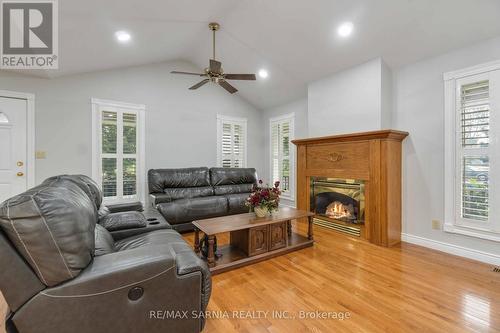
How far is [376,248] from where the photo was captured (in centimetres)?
311

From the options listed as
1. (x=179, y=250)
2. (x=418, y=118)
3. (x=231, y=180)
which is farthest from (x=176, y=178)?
(x=418, y=118)

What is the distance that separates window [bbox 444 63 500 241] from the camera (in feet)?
8.45

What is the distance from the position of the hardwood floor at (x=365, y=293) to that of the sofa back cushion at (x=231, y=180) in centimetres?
233

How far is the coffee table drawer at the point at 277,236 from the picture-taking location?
288cm

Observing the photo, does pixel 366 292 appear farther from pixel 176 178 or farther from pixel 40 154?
pixel 40 154

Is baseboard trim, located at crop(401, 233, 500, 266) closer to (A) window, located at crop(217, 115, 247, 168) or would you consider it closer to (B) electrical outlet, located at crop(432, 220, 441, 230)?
(B) electrical outlet, located at crop(432, 220, 441, 230)

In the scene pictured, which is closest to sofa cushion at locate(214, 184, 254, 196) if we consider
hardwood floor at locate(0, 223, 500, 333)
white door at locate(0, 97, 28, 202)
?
hardwood floor at locate(0, 223, 500, 333)

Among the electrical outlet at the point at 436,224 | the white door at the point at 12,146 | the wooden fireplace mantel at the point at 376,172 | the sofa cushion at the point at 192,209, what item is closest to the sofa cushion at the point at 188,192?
the sofa cushion at the point at 192,209

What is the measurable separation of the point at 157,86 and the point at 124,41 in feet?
4.38

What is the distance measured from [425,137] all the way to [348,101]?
4.02ft

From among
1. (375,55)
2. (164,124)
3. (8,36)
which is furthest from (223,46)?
(8,36)

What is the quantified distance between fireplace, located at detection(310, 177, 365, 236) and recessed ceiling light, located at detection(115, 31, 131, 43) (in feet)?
12.4

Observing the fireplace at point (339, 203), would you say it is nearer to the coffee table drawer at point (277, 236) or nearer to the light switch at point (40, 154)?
the coffee table drawer at point (277, 236)

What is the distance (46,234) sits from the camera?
3.51 feet
